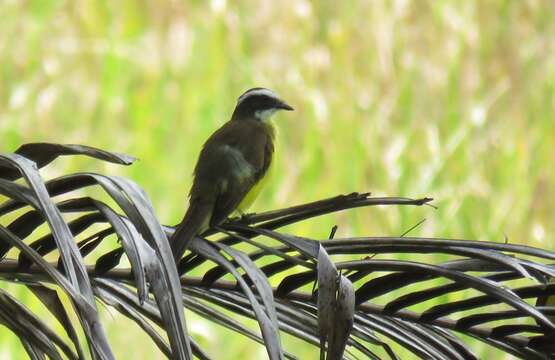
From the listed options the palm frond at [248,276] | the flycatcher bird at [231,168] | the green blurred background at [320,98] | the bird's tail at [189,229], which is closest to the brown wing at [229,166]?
the flycatcher bird at [231,168]

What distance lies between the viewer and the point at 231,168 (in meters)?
3.10

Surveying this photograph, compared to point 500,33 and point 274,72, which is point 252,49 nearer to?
point 274,72

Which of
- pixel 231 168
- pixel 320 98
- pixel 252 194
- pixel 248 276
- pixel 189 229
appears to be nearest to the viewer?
pixel 248 276

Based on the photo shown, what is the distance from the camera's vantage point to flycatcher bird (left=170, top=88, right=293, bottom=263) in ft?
9.11

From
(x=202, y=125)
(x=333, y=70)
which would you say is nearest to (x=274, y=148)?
(x=202, y=125)

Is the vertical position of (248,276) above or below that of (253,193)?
below

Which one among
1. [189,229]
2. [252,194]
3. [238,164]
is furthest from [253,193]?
[189,229]

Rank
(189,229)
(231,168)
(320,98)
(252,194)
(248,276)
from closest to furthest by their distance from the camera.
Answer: (248,276) → (189,229) → (231,168) → (252,194) → (320,98)

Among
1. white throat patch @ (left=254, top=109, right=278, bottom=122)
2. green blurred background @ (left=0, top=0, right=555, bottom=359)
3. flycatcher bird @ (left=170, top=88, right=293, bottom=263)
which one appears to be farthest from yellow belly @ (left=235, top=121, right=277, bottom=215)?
green blurred background @ (left=0, top=0, right=555, bottom=359)

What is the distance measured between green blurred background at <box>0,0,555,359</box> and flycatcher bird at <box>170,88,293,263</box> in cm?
200

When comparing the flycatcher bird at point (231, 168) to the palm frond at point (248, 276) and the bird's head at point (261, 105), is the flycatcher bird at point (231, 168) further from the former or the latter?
the palm frond at point (248, 276)

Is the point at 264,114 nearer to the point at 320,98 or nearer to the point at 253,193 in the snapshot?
the point at 253,193

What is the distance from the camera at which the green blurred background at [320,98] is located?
224 inches

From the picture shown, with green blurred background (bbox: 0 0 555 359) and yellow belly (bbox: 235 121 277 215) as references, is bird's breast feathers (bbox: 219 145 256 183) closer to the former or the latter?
yellow belly (bbox: 235 121 277 215)
